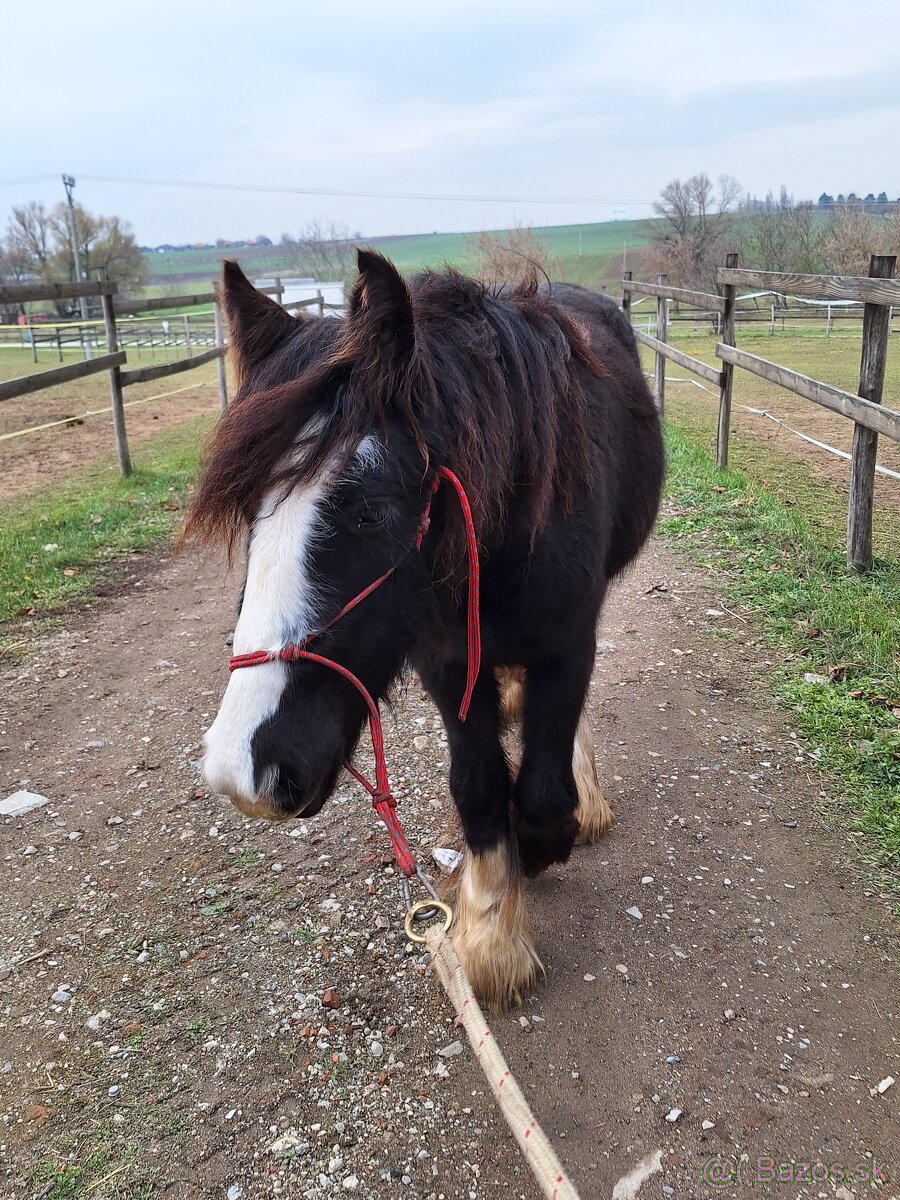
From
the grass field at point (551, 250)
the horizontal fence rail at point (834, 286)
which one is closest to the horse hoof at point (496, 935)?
the horizontal fence rail at point (834, 286)

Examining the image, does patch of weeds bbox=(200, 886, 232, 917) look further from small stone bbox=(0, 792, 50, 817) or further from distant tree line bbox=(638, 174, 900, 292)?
distant tree line bbox=(638, 174, 900, 292)

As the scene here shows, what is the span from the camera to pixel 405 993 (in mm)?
2348

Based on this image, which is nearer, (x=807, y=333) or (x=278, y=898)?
(x=278, y=898)

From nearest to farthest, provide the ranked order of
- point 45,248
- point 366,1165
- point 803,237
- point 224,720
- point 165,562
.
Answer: point 224,720 < point 366,1165 < point 165,562 < point 803,237 < point 45,248

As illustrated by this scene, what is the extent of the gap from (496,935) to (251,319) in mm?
1799

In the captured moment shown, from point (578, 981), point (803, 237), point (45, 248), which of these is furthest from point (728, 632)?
point (45, 248)

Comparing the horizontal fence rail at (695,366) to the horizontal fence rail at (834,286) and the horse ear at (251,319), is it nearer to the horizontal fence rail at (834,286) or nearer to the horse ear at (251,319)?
the horizontal fence rail at (834,286)

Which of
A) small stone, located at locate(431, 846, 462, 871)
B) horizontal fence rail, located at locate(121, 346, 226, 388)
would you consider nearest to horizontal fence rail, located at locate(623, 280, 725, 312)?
horizontal fence rail, located at locate(121, 346, 226, 388)

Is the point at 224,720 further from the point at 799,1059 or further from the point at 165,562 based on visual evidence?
the point at 165,562

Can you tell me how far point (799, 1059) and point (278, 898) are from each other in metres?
1.63

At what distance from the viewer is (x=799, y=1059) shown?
6.78ft

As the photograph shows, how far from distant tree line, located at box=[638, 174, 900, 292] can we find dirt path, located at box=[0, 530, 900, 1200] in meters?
22.3

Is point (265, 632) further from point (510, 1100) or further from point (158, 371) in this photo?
point (158, 371)

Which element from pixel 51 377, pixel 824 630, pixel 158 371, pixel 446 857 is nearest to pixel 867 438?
pixel 824 630
